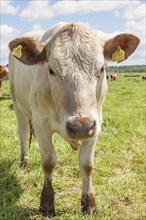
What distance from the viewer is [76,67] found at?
3.51 meters

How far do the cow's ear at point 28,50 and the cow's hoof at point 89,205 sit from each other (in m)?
1.67

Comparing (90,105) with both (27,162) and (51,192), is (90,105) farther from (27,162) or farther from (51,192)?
(27,162)

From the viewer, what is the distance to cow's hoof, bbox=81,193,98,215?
4293mm

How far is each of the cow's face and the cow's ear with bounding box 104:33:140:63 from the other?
0.60 ft

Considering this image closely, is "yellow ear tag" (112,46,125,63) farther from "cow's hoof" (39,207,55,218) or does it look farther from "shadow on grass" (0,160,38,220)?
"shadow on grass" (0,160,38,220)

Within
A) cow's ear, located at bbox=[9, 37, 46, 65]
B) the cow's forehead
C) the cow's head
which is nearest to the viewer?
the cow's head

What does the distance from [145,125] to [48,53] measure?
6.46 m

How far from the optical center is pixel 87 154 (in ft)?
14.3

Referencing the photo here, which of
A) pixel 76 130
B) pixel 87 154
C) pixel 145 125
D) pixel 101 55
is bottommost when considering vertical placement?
pixel 145 125

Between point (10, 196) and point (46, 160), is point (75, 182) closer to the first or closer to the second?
point (10, 196)

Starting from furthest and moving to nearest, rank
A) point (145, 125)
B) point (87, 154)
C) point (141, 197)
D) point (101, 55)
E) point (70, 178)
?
point (145, 125)
point (70, 178)
point (141, 197)
point (87, 154)
point (101, 55)

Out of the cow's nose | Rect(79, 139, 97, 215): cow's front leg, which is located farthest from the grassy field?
the cow's nose

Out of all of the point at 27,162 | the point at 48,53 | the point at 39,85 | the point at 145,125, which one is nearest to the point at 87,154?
the point at 39,85

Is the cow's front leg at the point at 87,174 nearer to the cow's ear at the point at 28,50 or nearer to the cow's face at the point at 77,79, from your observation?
the cow's face at the point at 77,79
